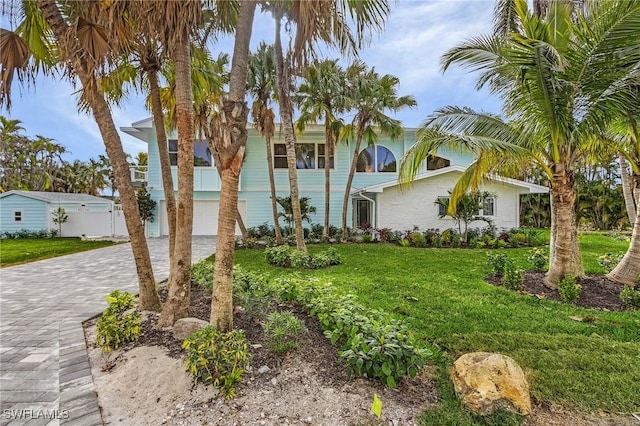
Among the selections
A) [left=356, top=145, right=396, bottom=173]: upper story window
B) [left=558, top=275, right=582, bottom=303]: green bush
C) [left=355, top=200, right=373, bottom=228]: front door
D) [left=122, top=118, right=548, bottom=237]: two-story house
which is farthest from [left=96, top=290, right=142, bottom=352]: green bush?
[left=356, top=145, right=396, bottom=173]: upper story window

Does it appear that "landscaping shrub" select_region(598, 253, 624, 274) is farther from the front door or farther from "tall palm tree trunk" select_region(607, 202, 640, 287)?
the front door

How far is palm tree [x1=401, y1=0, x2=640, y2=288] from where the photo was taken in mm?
5105

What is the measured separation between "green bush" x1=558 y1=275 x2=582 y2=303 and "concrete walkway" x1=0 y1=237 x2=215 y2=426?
6.98 m

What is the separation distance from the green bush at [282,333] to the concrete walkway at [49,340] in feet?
5.20

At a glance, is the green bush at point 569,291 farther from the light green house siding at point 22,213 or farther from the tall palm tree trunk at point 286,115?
the light green house siding at point 22,213

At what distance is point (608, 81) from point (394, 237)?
10.6 m

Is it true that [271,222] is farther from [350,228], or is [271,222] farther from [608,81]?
[608,81]

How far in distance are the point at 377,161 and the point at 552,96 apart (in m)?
12.9

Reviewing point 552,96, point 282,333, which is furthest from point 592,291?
point 282,333

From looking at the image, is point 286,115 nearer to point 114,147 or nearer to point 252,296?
point 114,147

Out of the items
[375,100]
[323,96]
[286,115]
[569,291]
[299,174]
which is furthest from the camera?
[299,174]

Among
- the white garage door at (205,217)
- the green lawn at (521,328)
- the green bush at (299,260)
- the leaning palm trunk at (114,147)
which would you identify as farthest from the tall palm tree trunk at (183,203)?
the white garage door at (205,217)

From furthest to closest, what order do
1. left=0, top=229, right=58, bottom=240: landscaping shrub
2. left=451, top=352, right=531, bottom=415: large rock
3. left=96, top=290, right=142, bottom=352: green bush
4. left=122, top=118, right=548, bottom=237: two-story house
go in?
left=0, top=229, right=58, bottom=240: landscaping shrub < left=122, top=118, right=548, bottom=237: two-story house < left=96, top=290, right=142, bottom=352: green bush < left=451, top=352, right=531, bottom=415: large rock

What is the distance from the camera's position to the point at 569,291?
5773mm
